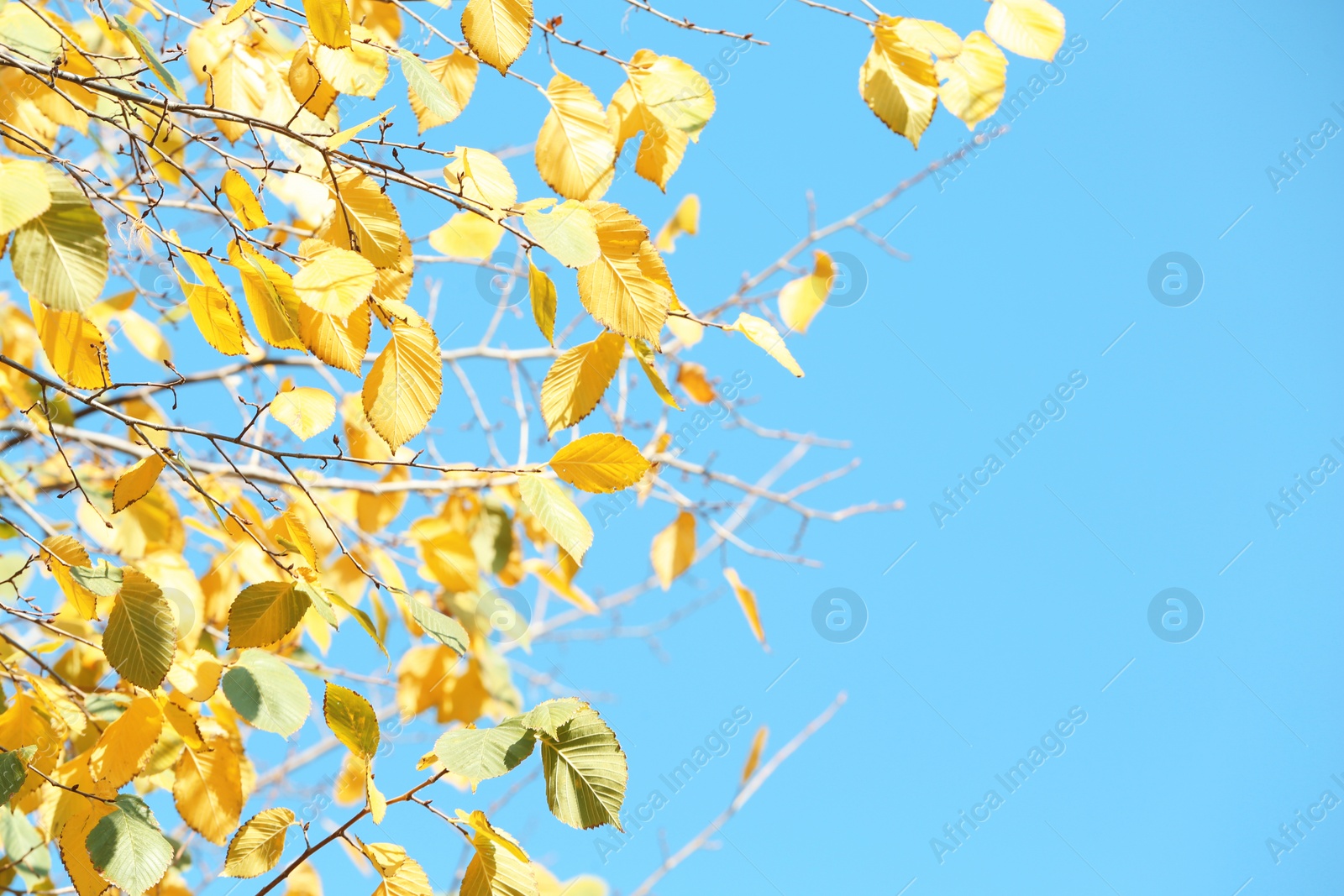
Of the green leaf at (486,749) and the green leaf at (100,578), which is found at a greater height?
the green leaf at (486,749)

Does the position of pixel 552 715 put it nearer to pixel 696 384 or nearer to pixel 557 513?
pixel 557 513

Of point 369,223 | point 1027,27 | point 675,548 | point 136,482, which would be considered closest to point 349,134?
point 369,223

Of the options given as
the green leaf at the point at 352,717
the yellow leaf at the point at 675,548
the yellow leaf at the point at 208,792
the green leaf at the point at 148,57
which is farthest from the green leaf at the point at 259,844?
the yellow leaf at the point at 675,548

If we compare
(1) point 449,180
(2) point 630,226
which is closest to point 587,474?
(2) point 630,226

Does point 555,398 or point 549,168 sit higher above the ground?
point 549,168

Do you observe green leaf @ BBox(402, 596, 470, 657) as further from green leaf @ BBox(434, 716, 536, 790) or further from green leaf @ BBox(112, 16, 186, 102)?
green leaf @ BBox(112, 16, 186, 102)

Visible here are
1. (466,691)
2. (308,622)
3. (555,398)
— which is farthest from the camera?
(466,691)

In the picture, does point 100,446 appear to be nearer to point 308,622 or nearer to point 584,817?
point 308,622

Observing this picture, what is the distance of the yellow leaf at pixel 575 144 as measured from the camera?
2.81ft

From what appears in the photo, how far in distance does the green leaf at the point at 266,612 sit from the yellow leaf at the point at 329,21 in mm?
485

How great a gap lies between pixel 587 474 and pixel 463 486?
0.90 m

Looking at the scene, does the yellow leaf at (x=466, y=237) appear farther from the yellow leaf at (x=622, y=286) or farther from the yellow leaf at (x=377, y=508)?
the yellow leaf at (x=377, y=508)

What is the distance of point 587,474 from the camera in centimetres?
79

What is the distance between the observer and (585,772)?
28.4 inches
